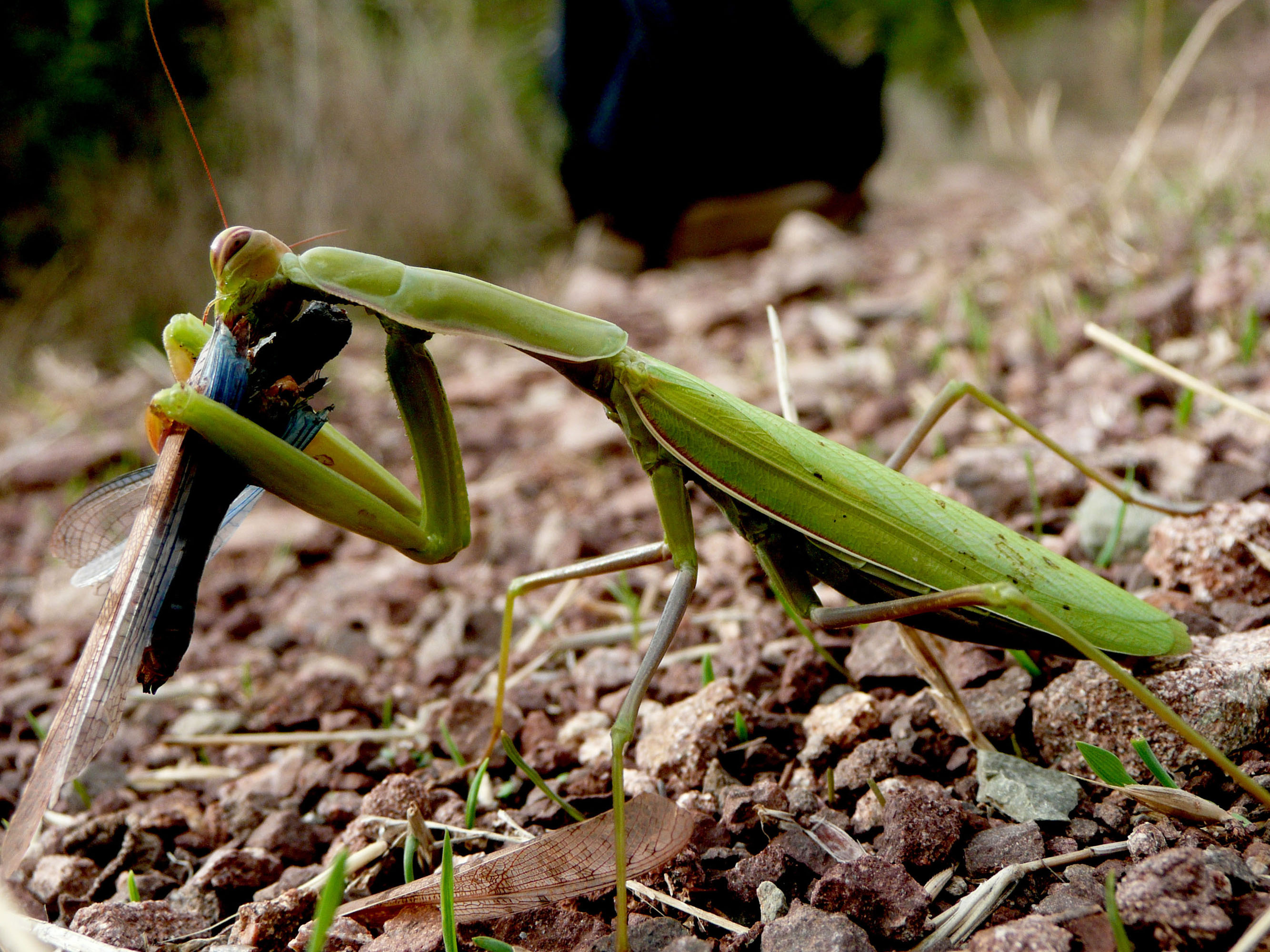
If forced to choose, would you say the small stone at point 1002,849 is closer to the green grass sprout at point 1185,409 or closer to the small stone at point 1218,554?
the small stone at point 1218,554

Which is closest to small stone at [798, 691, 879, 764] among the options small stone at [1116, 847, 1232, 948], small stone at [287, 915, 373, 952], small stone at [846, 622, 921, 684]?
small stone at [846, 622, 921, 684]

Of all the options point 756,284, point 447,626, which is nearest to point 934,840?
point 447,626

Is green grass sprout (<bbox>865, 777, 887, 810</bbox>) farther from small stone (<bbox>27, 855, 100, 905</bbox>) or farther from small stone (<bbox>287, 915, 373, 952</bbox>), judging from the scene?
small stone (<bbox>27, 855, 100, 905</bbox>)

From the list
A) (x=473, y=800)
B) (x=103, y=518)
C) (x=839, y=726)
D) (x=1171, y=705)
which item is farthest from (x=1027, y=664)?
(x=103, y=518)

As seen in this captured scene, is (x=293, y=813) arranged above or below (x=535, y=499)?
above

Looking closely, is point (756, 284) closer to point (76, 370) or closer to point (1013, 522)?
point (1013, 522)

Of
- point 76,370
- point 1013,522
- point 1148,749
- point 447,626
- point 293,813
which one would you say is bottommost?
point 76,370

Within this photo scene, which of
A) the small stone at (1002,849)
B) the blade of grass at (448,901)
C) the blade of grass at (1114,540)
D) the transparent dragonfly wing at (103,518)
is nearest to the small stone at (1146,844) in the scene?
the small stone at (1002,849)
